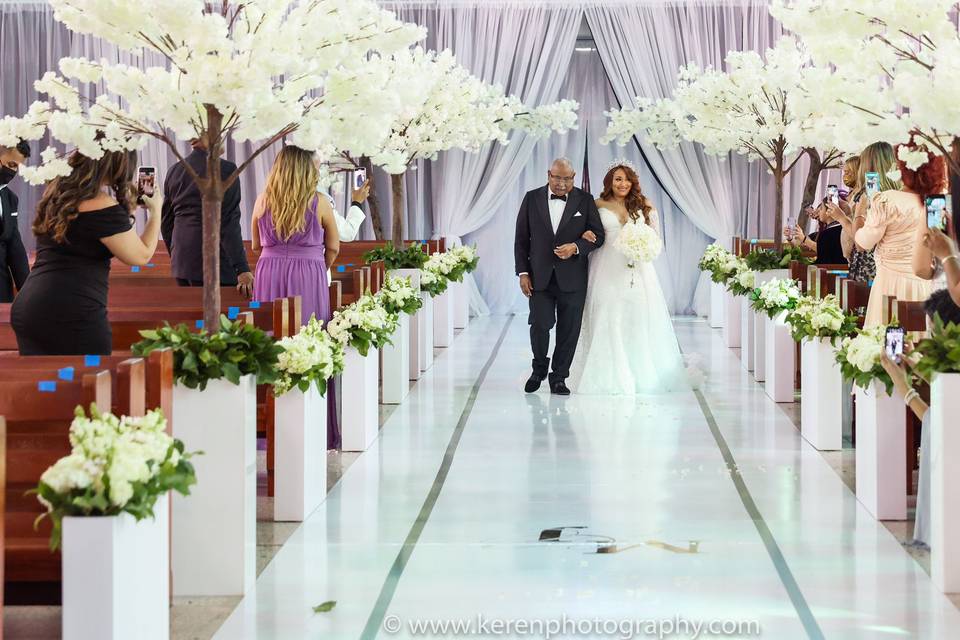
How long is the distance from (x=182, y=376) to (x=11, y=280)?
4.66 m

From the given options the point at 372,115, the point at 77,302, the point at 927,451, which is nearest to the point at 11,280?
the point at 77,302

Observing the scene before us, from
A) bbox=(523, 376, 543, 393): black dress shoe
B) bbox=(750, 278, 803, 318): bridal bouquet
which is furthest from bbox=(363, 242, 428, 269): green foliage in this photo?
bbox=(750, 278, 803, 318): bridal bouquet

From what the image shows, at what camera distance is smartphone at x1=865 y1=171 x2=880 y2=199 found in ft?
23.4

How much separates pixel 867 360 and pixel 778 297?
3189 millimetres

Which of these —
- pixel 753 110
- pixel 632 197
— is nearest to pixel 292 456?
pixel 632 197

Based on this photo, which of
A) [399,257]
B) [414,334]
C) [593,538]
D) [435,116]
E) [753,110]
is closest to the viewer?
[593,538]

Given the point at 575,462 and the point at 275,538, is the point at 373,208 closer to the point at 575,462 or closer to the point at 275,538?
the point at 575,462

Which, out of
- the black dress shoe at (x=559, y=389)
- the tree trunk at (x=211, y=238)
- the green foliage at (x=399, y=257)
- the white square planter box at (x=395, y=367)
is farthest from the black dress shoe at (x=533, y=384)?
the tree trunk at (x=211, y=238)

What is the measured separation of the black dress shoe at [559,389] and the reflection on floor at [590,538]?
3.17 feet

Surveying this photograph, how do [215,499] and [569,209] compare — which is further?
[569,209]

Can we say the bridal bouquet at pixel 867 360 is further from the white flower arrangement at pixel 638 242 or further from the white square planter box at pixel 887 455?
the white flower arrangement at pixel 638 242

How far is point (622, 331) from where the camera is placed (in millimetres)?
9875

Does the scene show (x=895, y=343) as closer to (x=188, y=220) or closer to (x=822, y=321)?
(x=822, y=321)

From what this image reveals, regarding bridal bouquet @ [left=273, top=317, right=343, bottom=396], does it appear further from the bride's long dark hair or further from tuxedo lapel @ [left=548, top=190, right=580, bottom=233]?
the bride's long dark hair
